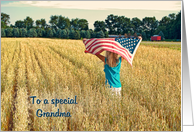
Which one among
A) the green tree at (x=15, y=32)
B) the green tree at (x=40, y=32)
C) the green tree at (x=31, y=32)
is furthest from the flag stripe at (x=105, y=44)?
the green tree at (x=40, y=32)

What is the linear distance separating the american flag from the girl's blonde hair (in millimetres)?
155

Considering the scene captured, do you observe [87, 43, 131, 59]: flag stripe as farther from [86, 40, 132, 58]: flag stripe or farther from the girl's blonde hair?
the girl's blonde hair

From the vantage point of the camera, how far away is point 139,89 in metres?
4.94

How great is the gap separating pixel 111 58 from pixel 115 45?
303 mm

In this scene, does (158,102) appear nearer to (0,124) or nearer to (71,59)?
(0,124)

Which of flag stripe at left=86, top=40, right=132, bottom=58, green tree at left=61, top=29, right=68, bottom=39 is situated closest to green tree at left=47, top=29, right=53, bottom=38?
green tree at left=61, top=29, right=68, bottom=39

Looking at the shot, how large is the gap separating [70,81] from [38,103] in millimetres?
1965

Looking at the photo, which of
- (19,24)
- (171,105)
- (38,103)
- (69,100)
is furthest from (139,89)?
(19,24)

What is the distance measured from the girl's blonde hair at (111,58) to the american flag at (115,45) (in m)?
0.15

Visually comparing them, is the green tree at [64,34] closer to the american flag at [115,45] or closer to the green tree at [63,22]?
the green tree at [63,22]

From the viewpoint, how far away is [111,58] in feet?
14.3

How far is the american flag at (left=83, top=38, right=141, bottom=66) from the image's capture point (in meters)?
4.23

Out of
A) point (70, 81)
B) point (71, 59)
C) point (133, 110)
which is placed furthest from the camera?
point (71, 59)

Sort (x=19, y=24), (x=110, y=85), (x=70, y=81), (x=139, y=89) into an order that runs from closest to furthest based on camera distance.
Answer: (x=110, y=85)
(x=139, y=89)
(x=70, y=81)
(x=19, y=24)
